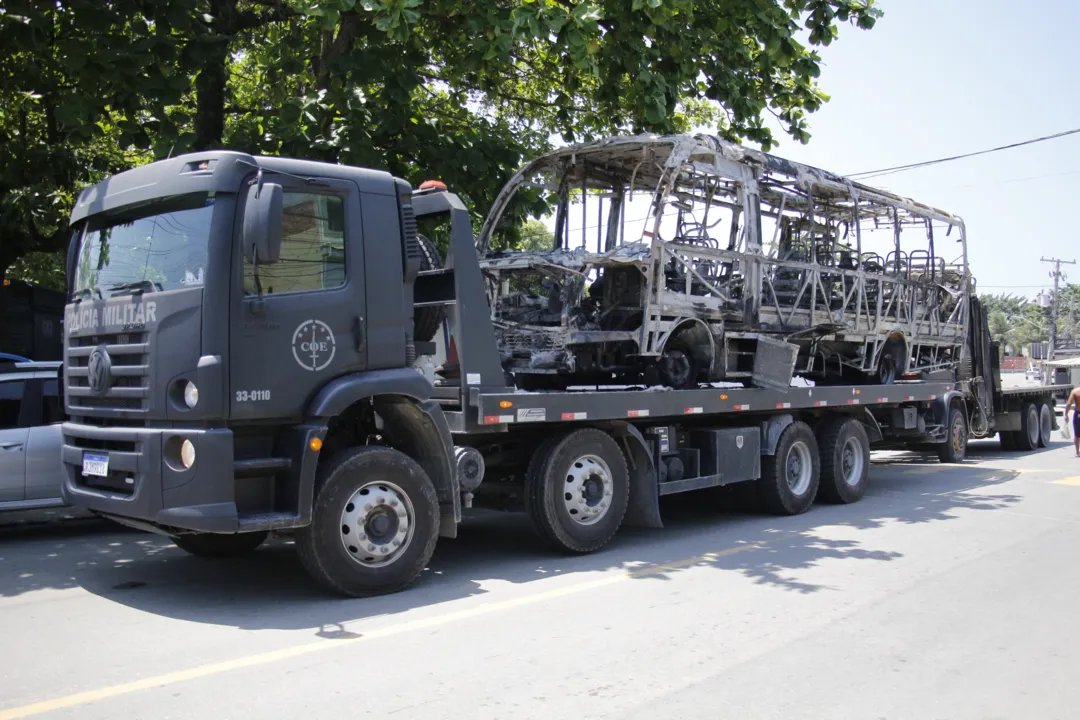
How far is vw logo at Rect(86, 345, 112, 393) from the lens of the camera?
635cm

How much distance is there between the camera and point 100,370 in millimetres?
6391

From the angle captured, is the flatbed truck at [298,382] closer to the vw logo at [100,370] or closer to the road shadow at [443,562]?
the vw logo at [100,370]

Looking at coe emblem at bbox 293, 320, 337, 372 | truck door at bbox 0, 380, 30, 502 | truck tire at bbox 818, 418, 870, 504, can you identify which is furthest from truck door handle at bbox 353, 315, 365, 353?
truck tire at bbox 818, 418, 870, 504

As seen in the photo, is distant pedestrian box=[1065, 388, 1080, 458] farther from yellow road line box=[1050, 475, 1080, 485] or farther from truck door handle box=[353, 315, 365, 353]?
truck door handle box=[353, 315, 365, 353]

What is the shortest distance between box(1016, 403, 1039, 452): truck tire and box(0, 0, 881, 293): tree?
956 centimetres

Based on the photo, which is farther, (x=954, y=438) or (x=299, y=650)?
(x=954, y=438)

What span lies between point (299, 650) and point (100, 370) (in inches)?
96.1

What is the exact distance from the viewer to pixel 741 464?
10031 millimetres

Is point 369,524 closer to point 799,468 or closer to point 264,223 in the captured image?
point 264,223

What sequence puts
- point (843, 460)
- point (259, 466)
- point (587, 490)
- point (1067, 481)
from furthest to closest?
1. point (1067, 481)
2. point (843, 460)
3. point (587, 490)
4. point (259, 466)

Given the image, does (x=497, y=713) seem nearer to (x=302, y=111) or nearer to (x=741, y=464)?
(x=741, y=464)

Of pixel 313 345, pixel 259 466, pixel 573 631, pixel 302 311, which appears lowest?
pixel 573 631

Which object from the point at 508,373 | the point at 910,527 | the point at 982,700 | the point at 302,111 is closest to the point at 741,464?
the point at 910,527

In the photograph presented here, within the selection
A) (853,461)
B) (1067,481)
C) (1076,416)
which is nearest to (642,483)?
(853,461)
